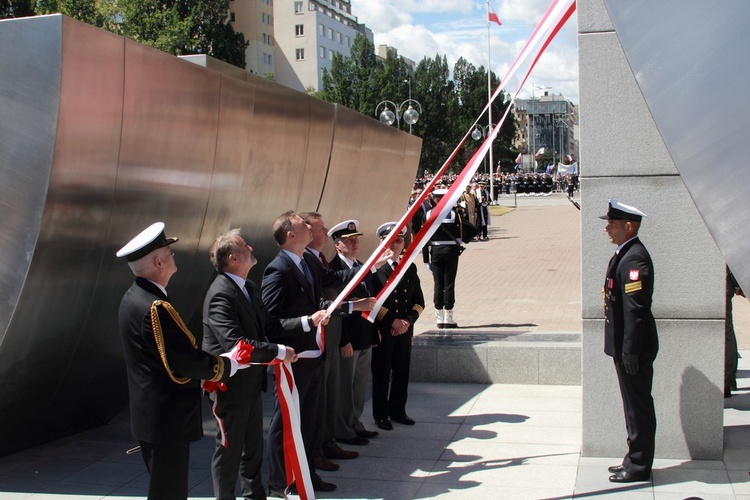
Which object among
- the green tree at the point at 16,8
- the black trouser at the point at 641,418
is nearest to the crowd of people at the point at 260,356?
the black trouser at the point at 641,418

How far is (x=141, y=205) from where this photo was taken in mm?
6098

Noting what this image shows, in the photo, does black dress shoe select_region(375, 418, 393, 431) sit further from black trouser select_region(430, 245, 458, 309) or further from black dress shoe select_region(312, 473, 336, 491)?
black trouser select_region(430, 245, 458, 309)

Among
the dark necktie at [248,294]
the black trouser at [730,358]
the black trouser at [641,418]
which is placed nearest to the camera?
the dark necktie at [248,294]

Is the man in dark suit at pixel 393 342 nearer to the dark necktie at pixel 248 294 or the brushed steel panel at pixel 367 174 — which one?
the dark necktie at pixel 248 294

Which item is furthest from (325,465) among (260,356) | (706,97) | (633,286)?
A: (706,97)

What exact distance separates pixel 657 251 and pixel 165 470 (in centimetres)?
373

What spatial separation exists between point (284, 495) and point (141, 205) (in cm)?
238

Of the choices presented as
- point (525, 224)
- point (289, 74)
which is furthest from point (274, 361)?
point (289, 74)

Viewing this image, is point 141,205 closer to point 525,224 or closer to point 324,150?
point 324,150

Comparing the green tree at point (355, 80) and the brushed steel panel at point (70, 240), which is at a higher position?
the green tree at point (355, 80)

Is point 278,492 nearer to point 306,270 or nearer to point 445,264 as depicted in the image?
point 306,270

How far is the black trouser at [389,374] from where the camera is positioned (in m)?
7.09

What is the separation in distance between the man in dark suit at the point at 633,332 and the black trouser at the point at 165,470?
294 centimetres

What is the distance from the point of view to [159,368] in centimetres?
410
